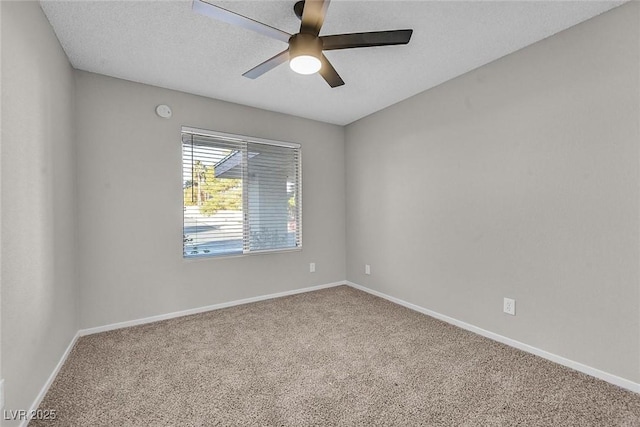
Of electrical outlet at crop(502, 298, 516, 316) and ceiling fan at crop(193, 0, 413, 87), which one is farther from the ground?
ceiling fan at crop(193, 0, 413, 87)

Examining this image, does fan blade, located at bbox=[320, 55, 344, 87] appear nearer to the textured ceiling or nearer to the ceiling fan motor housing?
the ceiling fan motor housing

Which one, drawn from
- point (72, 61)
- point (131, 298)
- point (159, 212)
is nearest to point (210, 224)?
point (159, 212)

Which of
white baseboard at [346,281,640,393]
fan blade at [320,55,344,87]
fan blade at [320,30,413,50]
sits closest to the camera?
fan blade at [320,30,413,50]

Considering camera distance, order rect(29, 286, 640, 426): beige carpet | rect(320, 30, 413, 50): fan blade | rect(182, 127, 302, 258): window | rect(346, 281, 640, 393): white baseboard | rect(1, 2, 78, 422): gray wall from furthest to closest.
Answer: rect(182, 127, 302, 258): window
rect(346, 281, 640, 393): white baseboard
rect(320, 30, 413, 50): fan blade
rect(29, 286, 640, 426): beige carpet
rect(1, 2, 78, 422): gray wall

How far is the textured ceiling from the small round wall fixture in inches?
8.2

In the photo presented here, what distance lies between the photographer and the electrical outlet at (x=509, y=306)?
2414mm

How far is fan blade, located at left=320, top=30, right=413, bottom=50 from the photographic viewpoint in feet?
5.75

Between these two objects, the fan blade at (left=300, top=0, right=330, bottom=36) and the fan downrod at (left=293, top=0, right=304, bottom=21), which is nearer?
the fan blade at (left=300, top=0, right=330, bottom=36)

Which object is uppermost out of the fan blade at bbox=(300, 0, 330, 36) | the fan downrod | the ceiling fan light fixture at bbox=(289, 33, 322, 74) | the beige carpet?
the fan downrod

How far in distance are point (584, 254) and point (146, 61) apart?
144 inches

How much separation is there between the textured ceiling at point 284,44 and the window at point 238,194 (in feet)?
2.10

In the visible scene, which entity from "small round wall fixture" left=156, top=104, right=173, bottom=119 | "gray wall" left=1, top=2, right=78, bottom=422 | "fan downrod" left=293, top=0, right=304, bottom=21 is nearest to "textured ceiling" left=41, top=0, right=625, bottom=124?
"fan downrod" left=293, top=0, right=304, bottom=21

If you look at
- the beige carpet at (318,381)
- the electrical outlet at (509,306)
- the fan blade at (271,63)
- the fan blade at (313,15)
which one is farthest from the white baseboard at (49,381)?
the electrical outlet at (509,306)

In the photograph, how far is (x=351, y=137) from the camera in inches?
166
